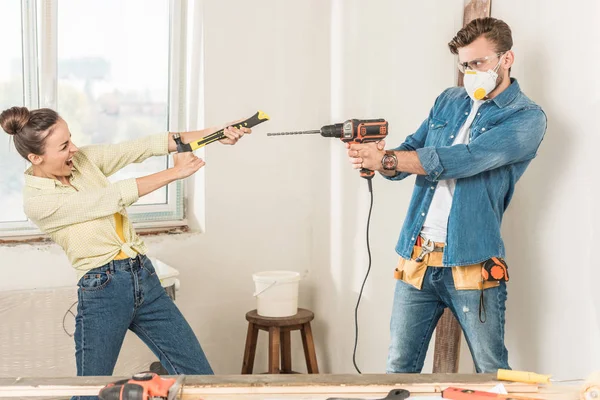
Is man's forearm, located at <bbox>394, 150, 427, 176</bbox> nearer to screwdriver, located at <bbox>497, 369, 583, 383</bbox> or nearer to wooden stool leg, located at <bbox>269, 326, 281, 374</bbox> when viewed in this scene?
screwdriver, located at <bbox>497, 369, 583, 383</bbox>

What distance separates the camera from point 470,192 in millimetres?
2273

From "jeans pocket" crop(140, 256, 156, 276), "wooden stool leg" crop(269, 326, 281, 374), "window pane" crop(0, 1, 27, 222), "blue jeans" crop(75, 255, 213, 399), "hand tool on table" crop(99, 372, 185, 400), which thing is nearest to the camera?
"hand tool on table" crop(99, 372, 185, 400)

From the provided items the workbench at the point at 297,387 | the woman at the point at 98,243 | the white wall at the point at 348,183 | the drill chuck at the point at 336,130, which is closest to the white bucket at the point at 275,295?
the white wall at the point at 348,183

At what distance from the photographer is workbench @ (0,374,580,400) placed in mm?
1484

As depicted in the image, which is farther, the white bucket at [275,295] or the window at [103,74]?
the white bucket at [275,295]

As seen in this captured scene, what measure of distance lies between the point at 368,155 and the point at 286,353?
181cm

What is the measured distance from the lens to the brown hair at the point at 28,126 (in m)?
2.41

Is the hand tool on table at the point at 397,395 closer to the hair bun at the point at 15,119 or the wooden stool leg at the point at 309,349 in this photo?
the hair bun at the point at 15,119

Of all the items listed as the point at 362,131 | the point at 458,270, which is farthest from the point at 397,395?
the point at 362,131

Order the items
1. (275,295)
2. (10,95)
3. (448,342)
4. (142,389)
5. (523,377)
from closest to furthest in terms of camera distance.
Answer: (142,389), (523,377), (448,342), (10,95), (275,295)

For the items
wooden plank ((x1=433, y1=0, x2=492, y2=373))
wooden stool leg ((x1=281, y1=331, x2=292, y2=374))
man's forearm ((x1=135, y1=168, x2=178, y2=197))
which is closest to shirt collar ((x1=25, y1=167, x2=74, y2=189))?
man's forearm ((x1=135, y1=168, x2=178, y2=197))

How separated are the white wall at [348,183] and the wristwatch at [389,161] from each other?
492 mm

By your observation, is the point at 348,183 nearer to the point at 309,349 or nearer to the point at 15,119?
the point at 309,349

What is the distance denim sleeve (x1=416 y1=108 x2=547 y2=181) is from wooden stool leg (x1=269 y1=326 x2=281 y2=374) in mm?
1771
